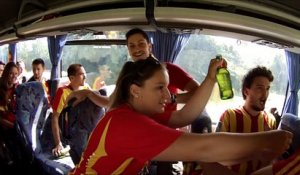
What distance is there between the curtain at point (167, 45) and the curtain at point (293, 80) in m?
1.63

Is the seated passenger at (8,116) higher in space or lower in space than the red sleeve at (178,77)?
lower

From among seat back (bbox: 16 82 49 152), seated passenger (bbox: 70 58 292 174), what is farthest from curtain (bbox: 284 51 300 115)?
seated passenger (bbox: 70 58 292 174)

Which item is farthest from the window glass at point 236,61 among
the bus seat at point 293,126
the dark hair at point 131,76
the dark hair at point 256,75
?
the dark hair at point 131,76

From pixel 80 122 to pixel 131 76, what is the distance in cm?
169

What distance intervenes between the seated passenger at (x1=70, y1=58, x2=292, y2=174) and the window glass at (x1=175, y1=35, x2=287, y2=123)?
226 centimetres

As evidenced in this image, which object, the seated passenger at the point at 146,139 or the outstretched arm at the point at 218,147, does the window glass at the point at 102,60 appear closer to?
the seated passenger at the point at 146,139

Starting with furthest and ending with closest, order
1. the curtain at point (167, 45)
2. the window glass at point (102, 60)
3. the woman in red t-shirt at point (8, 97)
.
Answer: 1. the curtain at point (167, 45)
2. the window glass at point (102, 60)
3. the woman in red t-shirt at point (8, 97)

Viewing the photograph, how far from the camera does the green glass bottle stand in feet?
5.26

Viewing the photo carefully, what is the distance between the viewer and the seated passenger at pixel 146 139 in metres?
1.15

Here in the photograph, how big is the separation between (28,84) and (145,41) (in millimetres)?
2038

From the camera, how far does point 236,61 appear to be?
3973 mm

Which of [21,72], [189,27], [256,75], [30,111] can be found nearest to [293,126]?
[256,75]

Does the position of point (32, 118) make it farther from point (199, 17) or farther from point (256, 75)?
point (199, 17)

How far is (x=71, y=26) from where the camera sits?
1894 millimetres
